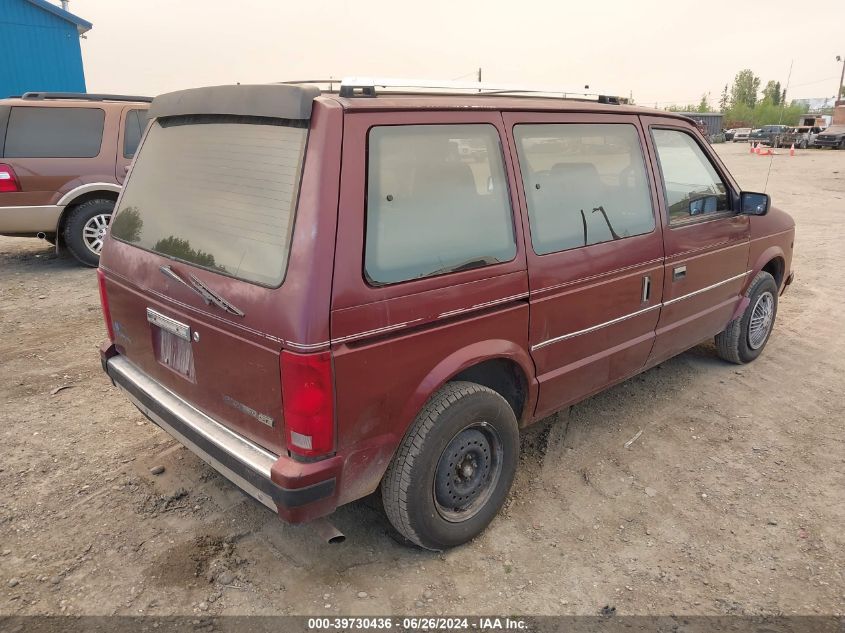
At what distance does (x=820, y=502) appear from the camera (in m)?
3.16

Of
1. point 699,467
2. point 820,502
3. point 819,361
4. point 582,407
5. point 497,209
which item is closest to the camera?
point 497,209

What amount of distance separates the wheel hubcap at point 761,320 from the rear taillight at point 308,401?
3871mm

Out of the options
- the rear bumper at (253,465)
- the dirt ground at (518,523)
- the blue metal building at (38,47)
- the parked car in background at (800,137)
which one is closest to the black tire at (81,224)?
the dirt ground at (518,523)

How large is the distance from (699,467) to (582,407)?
87 centimetres

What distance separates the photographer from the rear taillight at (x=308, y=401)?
2084 millimetres

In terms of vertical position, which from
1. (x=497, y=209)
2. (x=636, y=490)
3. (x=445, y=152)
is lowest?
(x=636, y=490)

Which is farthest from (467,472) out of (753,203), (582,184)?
(753,203)

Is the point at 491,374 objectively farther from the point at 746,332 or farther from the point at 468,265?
the point at 746,332

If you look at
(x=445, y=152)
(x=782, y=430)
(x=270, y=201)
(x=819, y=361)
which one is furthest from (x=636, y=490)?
(x=819, y=361)

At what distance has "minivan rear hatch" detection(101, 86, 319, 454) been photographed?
7.18ft

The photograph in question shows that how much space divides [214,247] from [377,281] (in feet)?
A: 2.29

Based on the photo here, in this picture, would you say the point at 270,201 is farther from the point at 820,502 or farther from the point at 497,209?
the point at 820,502

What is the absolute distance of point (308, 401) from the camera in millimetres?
2109

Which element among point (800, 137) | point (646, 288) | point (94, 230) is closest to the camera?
point (646, 288)
